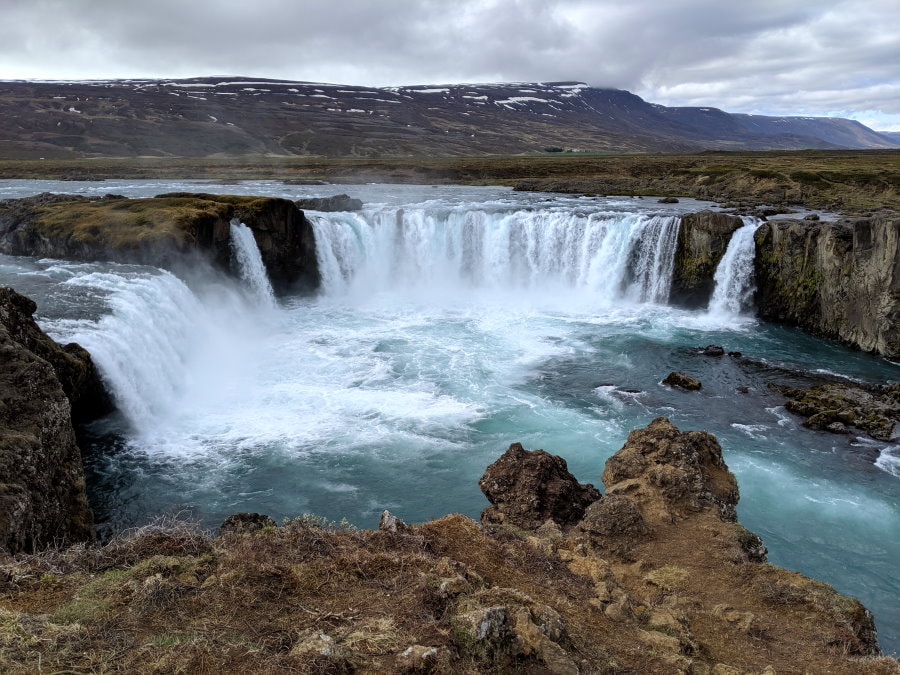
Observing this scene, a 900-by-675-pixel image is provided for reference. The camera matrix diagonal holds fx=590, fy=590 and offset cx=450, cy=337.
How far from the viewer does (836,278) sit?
29453 mm

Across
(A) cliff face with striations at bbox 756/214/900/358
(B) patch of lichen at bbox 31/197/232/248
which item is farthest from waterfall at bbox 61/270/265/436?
(A) cliff face with striations at bbox 756/214/900/358

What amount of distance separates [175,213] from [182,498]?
67.6 feet

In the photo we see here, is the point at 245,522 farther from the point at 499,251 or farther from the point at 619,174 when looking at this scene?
the point at 619,174

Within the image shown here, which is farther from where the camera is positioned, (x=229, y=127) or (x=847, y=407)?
(x=229, y=127)

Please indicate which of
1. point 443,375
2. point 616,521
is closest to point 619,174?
point 443,375

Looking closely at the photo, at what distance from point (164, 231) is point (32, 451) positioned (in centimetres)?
1992

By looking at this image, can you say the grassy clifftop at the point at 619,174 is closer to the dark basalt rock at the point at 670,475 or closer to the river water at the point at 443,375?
the river water at the point at 443,375

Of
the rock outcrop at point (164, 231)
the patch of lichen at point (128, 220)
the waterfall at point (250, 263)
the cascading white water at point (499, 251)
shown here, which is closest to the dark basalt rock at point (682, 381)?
the cascading white water at point (499, 251)

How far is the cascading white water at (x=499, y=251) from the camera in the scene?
119 feet

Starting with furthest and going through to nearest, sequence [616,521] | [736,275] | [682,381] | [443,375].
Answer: [736,275], [443,375], [682,381], [616,521]

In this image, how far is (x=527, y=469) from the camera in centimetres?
1214

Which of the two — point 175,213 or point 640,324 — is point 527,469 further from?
point 175,213

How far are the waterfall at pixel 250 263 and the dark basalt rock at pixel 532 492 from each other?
23950 mm

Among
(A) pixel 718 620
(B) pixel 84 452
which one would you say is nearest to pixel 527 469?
(A) pixel 718 620
